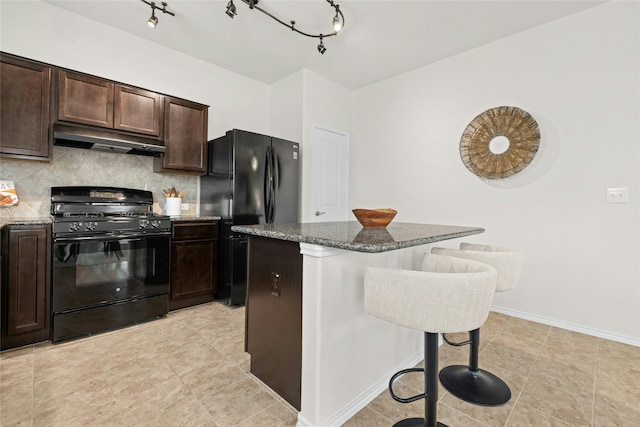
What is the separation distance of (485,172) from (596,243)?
1.10 m

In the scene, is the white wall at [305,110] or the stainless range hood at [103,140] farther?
the white wall at [305,110]

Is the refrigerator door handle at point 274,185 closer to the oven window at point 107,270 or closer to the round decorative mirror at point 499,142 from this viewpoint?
the oven window at point 107,270

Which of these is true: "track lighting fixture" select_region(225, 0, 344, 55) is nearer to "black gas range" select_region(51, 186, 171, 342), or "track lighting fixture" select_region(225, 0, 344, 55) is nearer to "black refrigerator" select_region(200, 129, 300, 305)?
"black refrigerator" select_region(200, 129, 300, 305)

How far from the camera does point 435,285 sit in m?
Answer: 1.07

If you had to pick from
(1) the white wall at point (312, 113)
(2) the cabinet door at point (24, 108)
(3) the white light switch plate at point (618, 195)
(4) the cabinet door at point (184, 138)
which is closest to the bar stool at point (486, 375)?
(3) the white light switch plate at point (618, 195)

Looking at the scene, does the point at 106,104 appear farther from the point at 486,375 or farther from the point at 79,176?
the point at 486,375

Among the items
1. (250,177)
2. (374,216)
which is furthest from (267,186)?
(374,216)

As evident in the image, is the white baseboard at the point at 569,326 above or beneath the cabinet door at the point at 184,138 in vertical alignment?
beneath

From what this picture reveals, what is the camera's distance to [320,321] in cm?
132

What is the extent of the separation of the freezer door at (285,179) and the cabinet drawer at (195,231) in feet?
2.28

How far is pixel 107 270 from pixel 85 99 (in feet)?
4.99

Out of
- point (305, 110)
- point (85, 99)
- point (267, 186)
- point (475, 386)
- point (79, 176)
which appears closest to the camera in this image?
point (475, 386)

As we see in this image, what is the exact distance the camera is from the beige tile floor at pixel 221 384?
1.45 meters

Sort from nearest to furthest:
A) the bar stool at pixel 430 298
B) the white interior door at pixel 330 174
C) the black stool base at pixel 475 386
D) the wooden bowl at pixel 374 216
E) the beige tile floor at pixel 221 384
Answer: the bar stool at pixel 430 298 → the beige tile floor at pixel 221 384 → the black stool base at pixel 475 386 → the wooden bowl at pixel 374 216 → the white interior door at pixel 330 174
